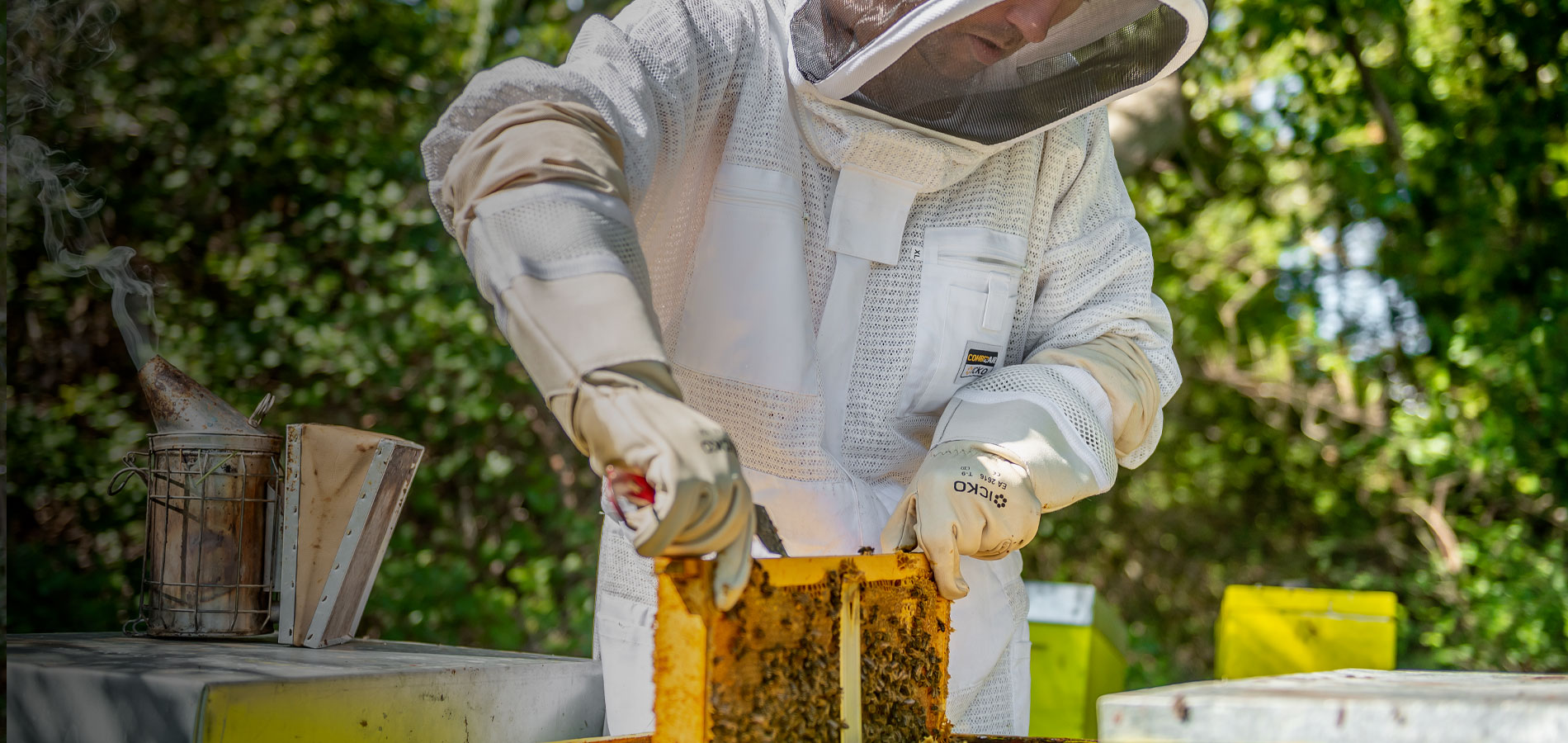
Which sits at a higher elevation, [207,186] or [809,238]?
[207,186]

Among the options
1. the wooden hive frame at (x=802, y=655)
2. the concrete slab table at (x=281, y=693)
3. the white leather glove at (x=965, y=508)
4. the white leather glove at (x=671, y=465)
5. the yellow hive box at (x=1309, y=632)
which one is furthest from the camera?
the yellow hive box at (x=1309, y=632)

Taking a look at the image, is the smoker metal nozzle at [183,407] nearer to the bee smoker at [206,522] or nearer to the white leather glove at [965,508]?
the bee smoker at [206,522]

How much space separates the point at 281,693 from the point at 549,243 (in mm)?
549

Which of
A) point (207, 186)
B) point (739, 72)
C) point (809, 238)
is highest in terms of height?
point (207, 186)

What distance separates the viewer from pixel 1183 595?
6.97m

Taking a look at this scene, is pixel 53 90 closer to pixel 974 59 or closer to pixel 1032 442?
pixel 974 59

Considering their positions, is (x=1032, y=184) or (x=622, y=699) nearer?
(x=622, y=699)

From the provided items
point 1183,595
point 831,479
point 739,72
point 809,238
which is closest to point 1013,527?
point 831,479

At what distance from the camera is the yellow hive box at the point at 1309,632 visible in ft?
10.4

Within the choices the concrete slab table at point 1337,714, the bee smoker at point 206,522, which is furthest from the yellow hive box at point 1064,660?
the concrete slab table at point 1337,714

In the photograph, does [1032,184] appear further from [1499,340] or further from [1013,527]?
[1499,340]

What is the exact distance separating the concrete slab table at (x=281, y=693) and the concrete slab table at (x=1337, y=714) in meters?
0.81

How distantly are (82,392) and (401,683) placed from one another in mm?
3739

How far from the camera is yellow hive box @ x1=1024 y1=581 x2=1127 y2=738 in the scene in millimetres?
3068
